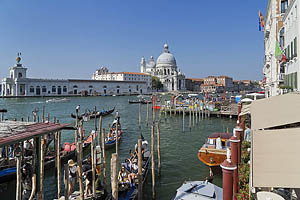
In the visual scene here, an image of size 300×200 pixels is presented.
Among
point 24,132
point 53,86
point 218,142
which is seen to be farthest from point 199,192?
point 53,86

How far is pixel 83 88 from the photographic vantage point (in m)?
61.4

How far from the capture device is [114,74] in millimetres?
77188

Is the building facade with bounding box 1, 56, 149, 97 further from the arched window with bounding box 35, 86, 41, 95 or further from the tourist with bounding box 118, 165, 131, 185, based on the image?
the tourist with bounding box 118, 165, 131, 185

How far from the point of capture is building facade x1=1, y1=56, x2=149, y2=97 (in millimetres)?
52125

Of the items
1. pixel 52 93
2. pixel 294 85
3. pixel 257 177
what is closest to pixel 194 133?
pixel 294 85

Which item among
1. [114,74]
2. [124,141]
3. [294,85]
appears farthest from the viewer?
[114,74]

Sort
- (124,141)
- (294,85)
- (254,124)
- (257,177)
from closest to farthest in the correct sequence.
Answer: (257,177) < (254,124) < (294,85) < (124,141)

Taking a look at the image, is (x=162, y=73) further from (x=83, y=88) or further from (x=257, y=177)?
(x=257, y=177)

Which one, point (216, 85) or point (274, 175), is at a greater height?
point (216, 85)

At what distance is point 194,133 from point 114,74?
66.0 metres

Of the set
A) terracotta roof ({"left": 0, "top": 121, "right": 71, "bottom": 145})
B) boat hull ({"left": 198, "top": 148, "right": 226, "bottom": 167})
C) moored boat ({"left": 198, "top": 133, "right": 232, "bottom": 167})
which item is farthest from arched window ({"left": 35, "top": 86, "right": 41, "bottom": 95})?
terracotta roof ({"left": 0, "top": 121, "right": 71, "bottom": 145})

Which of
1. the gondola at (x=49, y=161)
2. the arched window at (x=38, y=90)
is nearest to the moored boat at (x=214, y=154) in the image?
the gondola at (x=49, y=161)

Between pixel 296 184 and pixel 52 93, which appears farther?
pixel 52 93

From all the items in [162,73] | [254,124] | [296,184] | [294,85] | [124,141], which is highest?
[162,73]
